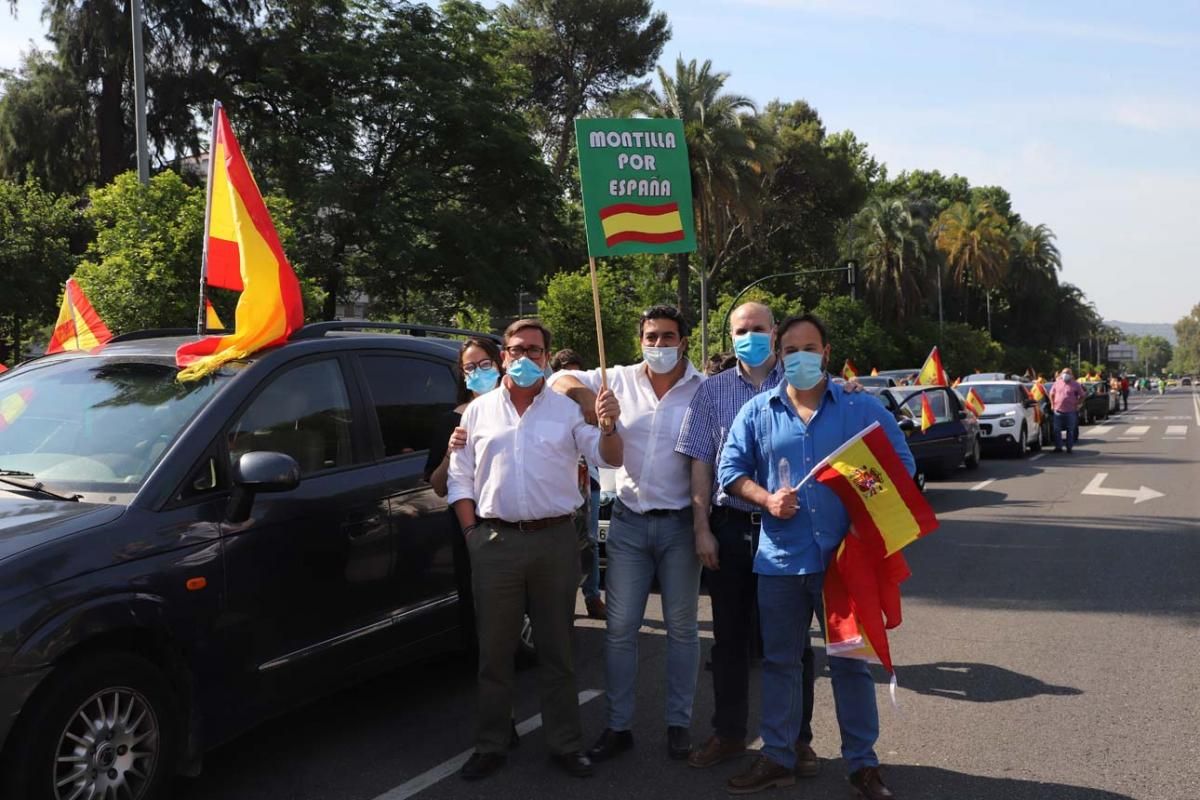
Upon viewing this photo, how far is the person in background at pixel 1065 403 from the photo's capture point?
2214cm

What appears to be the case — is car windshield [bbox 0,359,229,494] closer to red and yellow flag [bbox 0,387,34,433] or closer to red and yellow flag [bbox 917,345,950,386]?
red and yellow flag [bbox 0,387,34,433]

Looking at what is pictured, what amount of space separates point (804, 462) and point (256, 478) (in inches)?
82.1

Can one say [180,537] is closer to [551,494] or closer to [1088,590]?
[551,494]

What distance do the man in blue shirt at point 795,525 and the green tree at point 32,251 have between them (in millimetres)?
25910

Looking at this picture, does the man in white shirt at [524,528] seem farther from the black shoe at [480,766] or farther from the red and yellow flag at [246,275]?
the red and yellow flag at [246,275]

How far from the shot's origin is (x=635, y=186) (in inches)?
203

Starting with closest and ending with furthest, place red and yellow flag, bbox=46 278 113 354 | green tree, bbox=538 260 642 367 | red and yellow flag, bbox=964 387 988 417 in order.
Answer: red and yellow flag, bbox=46 278 113 354, red and yellow flag, bbox=964 387 988 417, green tree, bbox=538 260 642 367

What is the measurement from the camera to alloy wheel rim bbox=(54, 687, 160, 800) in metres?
3.58

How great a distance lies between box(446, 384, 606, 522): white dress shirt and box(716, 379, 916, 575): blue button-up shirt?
67cm

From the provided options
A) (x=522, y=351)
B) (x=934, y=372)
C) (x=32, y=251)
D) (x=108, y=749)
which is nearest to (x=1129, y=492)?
(x=934, y=372)

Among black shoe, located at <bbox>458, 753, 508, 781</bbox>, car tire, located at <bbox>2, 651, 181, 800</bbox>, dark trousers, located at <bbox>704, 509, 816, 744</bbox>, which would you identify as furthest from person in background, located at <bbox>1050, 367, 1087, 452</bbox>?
car tire, located at <bbox>2, 651, 181, 800</bbox>

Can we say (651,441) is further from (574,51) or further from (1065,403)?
(574,51)

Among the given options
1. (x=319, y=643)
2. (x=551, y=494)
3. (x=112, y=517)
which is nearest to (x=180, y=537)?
(x=112, y=517)

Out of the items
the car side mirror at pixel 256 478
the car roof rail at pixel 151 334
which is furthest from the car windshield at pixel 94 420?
the car roof rail at pixel 151 334
